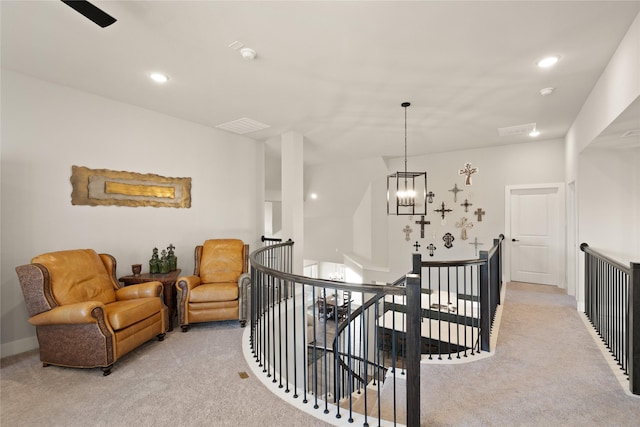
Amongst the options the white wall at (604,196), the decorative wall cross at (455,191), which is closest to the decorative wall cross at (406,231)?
the decorative wall cross at (455,191)

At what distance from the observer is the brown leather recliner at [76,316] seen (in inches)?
98.1

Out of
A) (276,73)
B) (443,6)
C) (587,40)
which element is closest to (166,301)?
(276,73)

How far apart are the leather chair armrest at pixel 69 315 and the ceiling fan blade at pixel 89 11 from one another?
2189 millimetres

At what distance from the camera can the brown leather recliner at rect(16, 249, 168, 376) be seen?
98.1 inches

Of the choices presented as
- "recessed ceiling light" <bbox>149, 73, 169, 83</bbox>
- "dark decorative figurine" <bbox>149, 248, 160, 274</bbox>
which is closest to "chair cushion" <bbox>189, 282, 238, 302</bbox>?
"dark decorative figurine" <bbox>149, 248, 160, 274</bbox>

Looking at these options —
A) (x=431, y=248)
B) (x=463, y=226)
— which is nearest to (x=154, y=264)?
(x=431, y=248)

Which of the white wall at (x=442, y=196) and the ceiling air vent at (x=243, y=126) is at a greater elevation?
the ceiling air vent at (x=243, y=126)

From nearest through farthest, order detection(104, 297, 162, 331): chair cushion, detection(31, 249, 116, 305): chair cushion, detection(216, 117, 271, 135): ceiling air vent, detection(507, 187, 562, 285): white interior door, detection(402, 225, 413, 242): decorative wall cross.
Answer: detection(104, 297, 162, 331): chair cushion → detection(31, 249, 116, 305): chair cushion → detection(216, 117, 271, 135): ceiling air vent → detection(507, 187, 562, 285): white interior door → detection(402, 225, 413, 242): decorative wall cross

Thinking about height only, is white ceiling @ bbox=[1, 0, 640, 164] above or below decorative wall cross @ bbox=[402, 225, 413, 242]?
above

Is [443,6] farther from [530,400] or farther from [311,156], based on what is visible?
[311,156]

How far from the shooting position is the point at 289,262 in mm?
4805

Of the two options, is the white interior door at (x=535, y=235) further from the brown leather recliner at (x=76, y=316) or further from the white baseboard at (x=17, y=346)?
the white baseboard at (x=17, y=346)

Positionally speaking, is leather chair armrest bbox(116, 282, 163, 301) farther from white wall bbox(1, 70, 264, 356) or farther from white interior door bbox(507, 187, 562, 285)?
white interior door bbox(507, 187, 562, 285)

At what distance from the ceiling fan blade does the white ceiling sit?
0.84 ft
